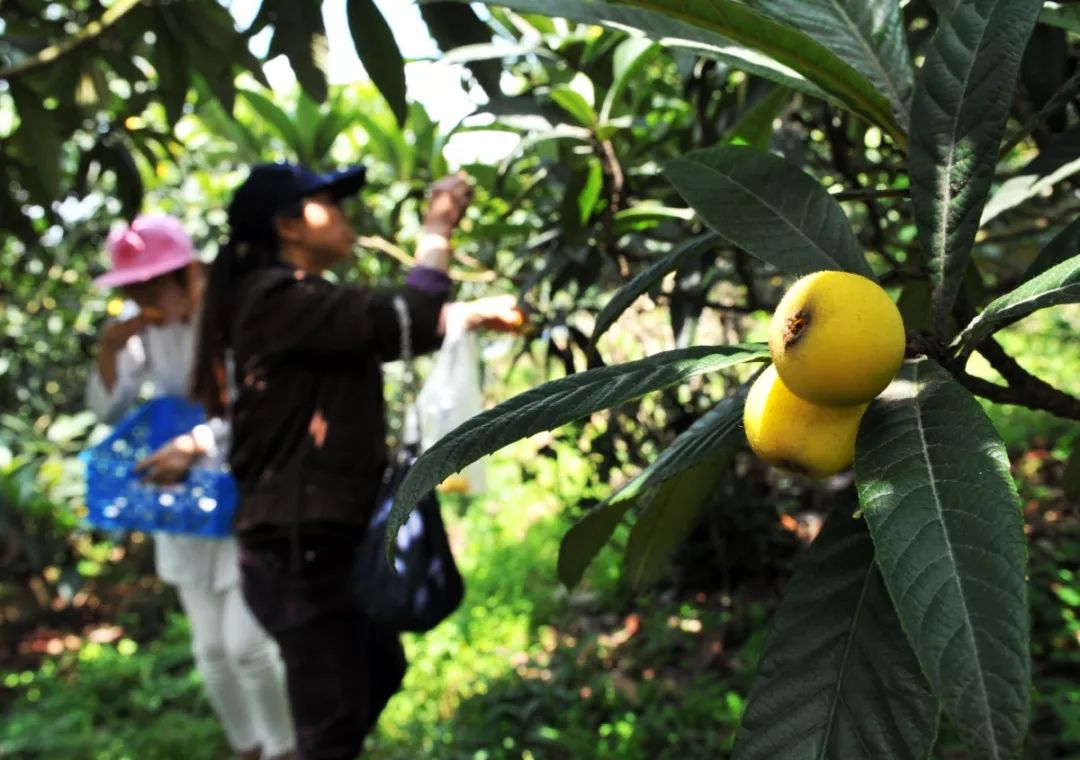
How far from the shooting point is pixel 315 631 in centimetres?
216

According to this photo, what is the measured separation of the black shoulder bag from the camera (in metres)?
1.93

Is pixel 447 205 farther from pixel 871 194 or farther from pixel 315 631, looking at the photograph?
pixel 871 194

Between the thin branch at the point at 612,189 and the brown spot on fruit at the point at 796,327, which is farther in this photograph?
the thin branch at the point at 612,189

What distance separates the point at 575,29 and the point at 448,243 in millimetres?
514

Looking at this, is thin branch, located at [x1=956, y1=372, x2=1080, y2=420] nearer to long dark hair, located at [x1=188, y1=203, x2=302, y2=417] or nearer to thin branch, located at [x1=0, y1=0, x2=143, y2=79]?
long dark hair, located at [x1=188, y1=203, x2=302, y2=417]

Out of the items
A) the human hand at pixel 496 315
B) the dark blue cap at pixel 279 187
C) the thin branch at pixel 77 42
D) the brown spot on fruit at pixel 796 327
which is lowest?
the human hand at pixel 496 315

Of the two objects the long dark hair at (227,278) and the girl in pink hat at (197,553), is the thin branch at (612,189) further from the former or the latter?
the girl in pink hat at (197,553)

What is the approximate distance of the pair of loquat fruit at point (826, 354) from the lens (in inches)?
21.8

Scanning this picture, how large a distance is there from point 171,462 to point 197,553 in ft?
1.23

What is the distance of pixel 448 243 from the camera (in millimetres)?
1995

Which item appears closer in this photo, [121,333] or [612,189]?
[612,189]

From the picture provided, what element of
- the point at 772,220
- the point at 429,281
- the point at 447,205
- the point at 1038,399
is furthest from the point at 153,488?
the point at 1038,399

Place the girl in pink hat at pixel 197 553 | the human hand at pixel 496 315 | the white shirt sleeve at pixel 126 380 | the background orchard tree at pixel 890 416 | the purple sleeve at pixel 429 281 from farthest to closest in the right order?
1. the white shirt sleeve at pixel 126 380
2. the girl in pink hat at pixel 197 553
3. the purple sleeve at pixel 429 281
4. the human hand at pixel 496 315
5. the background orchard tree at pixel 890 416

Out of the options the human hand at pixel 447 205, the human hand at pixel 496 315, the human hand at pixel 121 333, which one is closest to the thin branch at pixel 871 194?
the human hand at pixel 496 315
